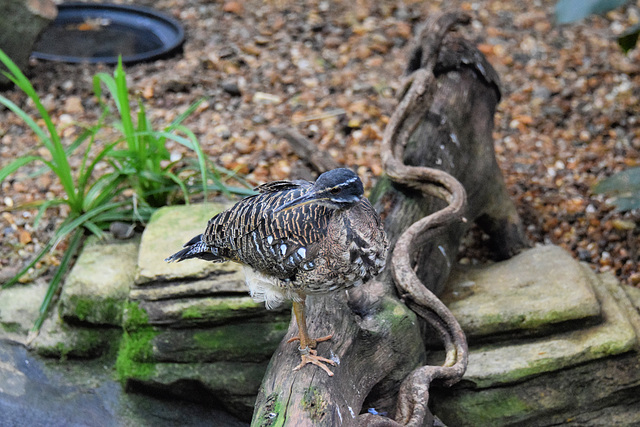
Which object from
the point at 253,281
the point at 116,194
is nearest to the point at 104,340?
the point at 116,194

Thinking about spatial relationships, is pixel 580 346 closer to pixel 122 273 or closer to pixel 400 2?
pixel 122 273

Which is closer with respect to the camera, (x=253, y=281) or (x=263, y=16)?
(x=253, y=281)

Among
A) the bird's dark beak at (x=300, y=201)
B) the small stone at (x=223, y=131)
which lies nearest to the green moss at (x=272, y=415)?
the bird's dark beak at (x=300, y=201)

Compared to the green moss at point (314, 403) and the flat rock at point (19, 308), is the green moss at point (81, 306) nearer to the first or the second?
the flat rock at point (19, 308)

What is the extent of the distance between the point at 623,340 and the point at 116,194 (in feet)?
10.1

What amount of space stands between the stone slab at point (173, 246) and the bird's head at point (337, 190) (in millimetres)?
1132

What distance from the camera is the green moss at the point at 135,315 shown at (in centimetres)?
333

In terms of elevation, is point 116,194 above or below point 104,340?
above

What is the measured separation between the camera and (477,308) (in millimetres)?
3381

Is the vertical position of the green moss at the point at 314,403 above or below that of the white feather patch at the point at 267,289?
below

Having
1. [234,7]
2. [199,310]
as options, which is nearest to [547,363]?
[199,310]

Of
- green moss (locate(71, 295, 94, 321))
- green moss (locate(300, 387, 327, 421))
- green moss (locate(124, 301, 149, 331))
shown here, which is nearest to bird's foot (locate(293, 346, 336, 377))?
green moss (locate(300, 387, 327, 421))

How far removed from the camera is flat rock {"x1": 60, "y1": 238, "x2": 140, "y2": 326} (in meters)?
3.54

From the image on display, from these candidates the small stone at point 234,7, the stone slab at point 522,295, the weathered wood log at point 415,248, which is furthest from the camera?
the small stone at point 234,7
